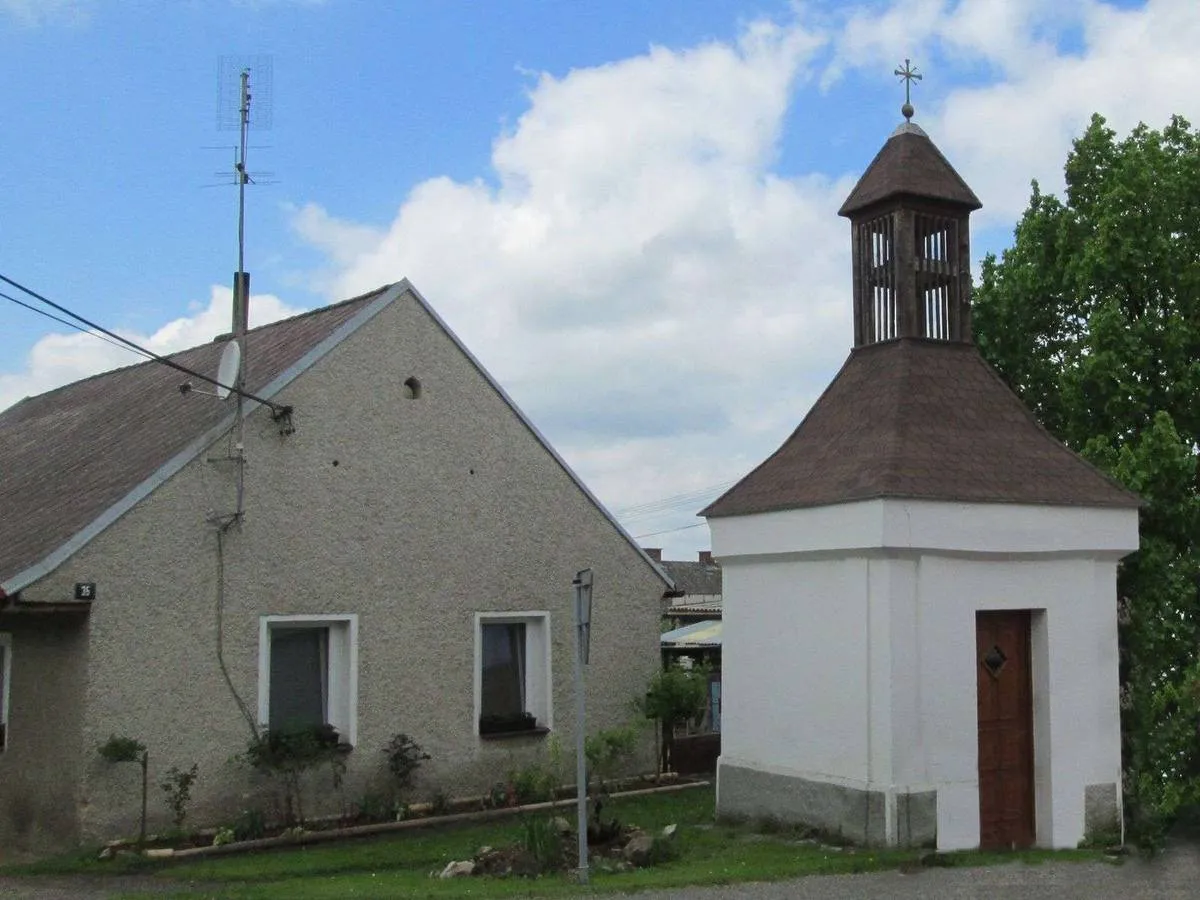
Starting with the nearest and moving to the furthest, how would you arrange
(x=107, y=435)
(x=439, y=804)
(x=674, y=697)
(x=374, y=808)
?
1. (x=374, y=808)
2. (x=439, y=804)
3. (x=674, y=697)
4. (x=107, y=435)

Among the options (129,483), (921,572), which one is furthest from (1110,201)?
(129,483)

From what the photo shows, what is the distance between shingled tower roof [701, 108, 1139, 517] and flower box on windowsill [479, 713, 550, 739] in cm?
368

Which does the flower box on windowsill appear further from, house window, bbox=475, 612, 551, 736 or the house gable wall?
the house gable wall

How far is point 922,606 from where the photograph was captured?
1211 cm

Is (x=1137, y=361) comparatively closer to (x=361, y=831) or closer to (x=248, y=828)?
(x=361, y=831)

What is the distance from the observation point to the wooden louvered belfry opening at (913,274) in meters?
14.2

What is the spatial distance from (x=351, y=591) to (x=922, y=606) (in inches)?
246

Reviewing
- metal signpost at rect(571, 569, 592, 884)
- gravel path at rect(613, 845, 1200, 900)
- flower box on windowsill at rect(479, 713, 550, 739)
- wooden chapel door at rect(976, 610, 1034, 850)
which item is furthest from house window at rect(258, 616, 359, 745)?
wooden chapel door at rect(976, 610, 1034, 850)

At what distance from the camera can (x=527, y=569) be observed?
1642 centimetres

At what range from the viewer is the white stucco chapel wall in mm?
12023

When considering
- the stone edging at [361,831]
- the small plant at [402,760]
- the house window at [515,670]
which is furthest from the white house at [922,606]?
the small plant at [402,760]

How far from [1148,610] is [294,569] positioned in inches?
353

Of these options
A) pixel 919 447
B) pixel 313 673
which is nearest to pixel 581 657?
pixel 919 447

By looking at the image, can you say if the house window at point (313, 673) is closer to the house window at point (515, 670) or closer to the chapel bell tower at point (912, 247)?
the house window at point (515, 670)
